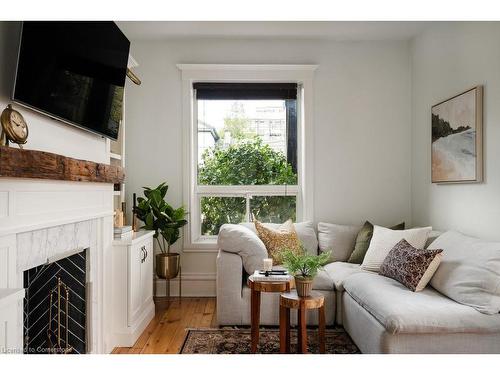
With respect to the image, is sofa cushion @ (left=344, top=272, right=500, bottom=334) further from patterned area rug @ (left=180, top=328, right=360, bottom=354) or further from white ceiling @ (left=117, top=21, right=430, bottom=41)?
white ceiling @ (left=117, top=21, right=430, bottom=41)

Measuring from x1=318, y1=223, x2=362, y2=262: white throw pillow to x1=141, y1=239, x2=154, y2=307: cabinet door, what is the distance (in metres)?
1.65

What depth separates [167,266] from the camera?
3.86 meters

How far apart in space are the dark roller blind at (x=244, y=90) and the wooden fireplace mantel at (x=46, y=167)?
1.99m

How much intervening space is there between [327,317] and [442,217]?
139cm

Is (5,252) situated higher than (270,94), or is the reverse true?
(270,94)

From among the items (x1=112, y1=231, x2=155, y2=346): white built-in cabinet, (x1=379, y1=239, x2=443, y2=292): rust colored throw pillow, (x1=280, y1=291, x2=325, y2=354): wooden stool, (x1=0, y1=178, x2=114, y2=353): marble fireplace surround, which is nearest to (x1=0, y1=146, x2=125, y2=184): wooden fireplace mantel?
(x1=0, y1=178, x2=114, y2=353): marble fireplace surround

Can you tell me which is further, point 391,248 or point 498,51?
point 391,248

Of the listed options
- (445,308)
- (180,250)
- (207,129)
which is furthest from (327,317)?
(207,129)

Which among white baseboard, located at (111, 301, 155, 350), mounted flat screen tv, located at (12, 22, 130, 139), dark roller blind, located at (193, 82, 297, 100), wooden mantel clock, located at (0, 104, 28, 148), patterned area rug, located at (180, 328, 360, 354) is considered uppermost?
dark roller blind, located at (193, 82, 297, 100)

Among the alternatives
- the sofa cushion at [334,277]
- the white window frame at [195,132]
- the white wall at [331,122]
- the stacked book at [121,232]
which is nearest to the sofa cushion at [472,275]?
the sofa cushion at [334,277]

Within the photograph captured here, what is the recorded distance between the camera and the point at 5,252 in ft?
5.47

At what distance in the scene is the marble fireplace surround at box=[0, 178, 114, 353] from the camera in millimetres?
1690
